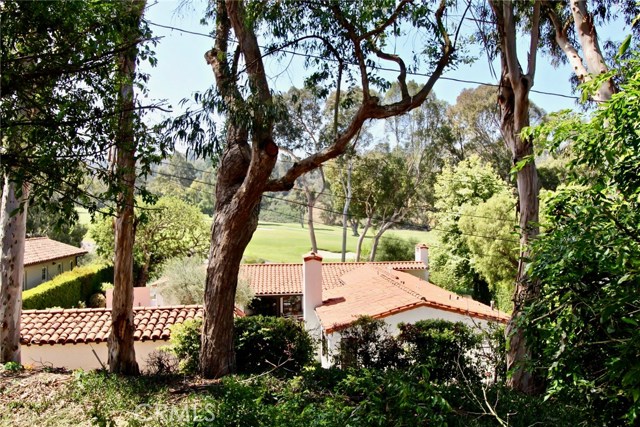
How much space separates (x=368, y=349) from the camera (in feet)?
34.8

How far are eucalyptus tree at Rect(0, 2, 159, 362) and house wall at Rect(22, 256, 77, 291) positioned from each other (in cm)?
1925

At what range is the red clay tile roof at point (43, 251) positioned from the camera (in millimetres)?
23594

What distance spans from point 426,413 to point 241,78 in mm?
5900

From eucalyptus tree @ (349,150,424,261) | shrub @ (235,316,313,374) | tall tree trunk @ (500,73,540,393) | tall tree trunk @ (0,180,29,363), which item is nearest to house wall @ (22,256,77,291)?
tall tree trunk @ (0,180,29,363)

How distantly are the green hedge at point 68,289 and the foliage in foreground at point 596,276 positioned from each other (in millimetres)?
18480

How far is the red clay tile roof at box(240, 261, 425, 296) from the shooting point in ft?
76.0

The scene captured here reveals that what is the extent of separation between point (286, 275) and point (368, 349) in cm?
1452

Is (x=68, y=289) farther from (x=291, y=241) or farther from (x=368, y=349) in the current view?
(x=291, y=241)

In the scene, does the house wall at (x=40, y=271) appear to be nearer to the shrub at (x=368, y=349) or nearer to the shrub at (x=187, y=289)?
the shrub at (x=187, y=289)

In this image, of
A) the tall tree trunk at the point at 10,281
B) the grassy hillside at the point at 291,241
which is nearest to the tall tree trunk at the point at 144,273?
the grassy hillside at the point at 291,241

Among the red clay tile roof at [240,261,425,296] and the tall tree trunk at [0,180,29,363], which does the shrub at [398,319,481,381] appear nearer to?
the tall tree trunk at [0,180,29,363]

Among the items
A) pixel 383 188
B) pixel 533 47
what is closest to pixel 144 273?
pixel 383 188

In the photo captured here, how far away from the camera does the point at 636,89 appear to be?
3.52 m

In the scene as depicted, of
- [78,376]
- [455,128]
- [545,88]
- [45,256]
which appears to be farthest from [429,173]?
[78,376]
